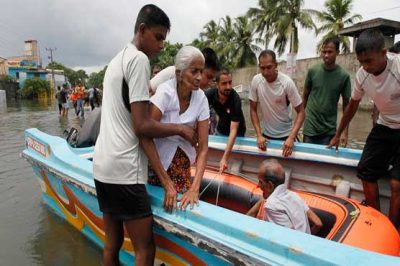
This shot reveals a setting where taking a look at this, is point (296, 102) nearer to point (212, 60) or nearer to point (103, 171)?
point (212, 60)

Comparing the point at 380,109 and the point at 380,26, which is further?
the point at 380,26

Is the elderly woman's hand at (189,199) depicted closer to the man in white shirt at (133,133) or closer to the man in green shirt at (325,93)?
the man in white shirt at (133,133)

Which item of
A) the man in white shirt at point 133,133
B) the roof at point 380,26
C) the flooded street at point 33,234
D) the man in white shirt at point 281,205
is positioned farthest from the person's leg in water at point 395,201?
the roof at point 380,26

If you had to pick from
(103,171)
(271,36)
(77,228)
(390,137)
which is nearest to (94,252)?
(77,228)

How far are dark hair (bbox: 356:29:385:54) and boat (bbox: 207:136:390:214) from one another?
117 cm

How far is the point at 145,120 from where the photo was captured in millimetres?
1640

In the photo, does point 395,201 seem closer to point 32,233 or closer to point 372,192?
point 372,192

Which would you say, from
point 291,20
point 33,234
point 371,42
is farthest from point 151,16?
point 291,20

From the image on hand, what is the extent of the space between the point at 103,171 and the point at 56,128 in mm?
10291

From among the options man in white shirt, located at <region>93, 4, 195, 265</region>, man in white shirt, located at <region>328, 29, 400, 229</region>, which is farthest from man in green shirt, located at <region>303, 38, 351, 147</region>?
man in white shirt, located at <region>93, 4, 195, 265</region>

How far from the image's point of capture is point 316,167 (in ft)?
11.0

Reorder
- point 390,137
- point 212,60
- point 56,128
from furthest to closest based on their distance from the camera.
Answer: point 56,128, point 212,60, point 390,137

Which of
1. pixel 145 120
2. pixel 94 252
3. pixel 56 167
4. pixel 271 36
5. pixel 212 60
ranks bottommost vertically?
pixel 94 252

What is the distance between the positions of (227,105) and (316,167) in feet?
3.61
